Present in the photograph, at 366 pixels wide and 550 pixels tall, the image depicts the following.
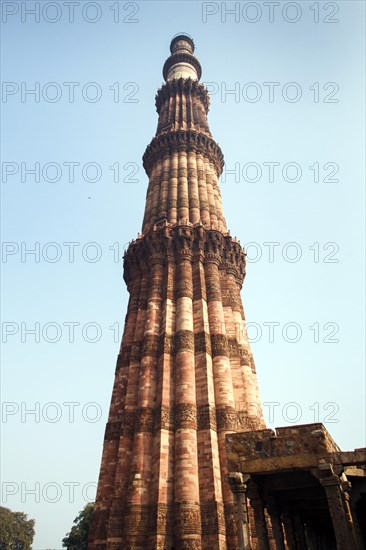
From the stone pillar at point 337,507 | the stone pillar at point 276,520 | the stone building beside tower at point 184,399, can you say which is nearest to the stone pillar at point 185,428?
the stone building beside tower at point 184,399

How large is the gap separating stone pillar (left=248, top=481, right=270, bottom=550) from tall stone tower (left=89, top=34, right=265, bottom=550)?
443cm

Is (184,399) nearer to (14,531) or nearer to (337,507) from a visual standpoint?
(337,507)

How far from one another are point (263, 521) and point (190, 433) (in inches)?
234

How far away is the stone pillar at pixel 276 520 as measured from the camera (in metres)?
10.5

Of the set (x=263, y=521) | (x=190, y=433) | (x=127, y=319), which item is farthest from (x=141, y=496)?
(x=127, y=319)

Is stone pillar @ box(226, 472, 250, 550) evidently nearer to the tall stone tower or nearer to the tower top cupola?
the tall stone tower

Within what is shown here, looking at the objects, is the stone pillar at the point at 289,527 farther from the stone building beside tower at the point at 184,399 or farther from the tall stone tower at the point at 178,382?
the tall stone tower at the point at 178,382

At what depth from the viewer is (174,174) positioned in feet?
91.5

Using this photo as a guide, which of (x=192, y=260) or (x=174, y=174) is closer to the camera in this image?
(x=192, y=260)

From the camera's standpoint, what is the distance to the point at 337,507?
841 centimetres

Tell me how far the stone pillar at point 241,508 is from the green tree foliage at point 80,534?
37.7 m

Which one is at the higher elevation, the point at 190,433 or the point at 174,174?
the point at 174,174

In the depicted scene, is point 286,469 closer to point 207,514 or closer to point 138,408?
point 207,514

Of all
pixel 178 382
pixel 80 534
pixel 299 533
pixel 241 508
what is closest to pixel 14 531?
pixel 80 534
